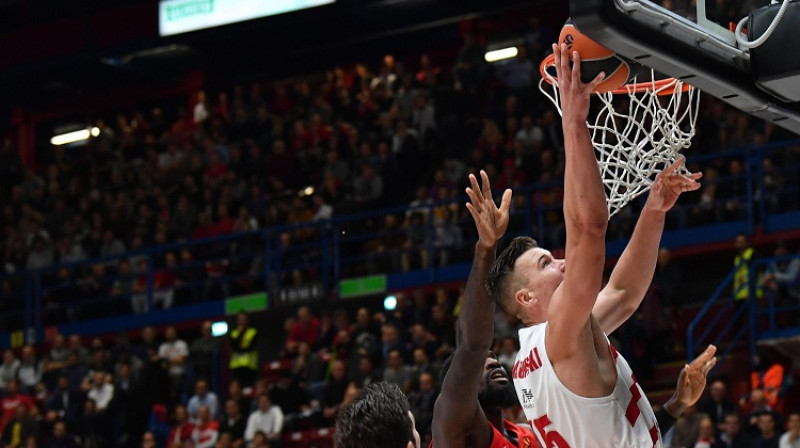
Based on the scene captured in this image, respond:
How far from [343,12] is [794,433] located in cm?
1248

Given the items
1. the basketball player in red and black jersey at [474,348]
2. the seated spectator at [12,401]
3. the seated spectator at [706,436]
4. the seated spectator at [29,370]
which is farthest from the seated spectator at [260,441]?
the basketball player in red and black jersey at [474,348]

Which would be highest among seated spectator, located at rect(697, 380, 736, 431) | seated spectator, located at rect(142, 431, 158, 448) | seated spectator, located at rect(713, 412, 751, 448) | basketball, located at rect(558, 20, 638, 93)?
basketball, located at rect(558, 20, 638, 93)

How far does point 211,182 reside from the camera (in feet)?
70.5

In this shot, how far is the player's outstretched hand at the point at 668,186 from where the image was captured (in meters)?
5.11

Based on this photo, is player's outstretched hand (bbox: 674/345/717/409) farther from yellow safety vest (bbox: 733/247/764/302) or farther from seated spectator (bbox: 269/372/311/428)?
seated spectator (bbox: 269/372/311/428)

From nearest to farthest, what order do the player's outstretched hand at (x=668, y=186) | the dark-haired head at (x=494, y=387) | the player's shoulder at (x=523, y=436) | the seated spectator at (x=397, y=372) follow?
1. the player's outstretched hand at (x=668, y=186)
2. the dark-haired head at (x=494, y=387)
3. the player's shoulder at (x=523, y=436)
4. the seated spectator at (x=397, y=372)

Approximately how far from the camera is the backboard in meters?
4.27

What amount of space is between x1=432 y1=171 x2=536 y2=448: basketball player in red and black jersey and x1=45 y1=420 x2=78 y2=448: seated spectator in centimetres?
1295

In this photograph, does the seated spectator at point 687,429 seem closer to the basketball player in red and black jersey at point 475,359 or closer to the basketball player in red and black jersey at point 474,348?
the basketball player in red and black jersey at point 475,359

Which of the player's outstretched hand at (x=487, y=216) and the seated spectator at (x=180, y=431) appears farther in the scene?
the seated spectator at (x=180, y=431)

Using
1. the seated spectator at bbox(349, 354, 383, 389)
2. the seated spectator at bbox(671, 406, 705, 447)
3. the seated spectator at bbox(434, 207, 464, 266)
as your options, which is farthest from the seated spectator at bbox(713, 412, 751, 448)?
the seated spectator at bbox(434, 207, 464, 266)

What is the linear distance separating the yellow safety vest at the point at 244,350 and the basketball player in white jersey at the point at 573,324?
42.6 feet

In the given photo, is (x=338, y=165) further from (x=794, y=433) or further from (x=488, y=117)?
(x=794, y=433)

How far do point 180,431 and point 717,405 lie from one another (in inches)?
263
